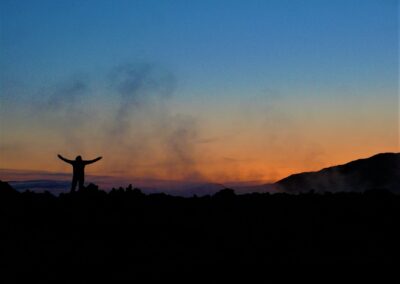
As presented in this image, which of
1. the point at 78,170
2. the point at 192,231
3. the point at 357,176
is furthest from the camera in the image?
the point at 357,176

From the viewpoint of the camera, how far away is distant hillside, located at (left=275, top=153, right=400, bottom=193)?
362ft

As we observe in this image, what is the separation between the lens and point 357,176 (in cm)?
11550

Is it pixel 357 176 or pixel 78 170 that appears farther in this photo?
pixel 357 176

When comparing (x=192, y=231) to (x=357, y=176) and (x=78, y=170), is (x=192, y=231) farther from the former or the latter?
(x=357, y=176)

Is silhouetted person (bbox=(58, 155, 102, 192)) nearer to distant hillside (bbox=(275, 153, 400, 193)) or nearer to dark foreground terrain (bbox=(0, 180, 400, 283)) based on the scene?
dark foreground terrain (bbox=(0, 180, 400, 283))

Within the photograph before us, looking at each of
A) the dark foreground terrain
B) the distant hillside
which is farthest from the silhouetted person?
the distant hillside

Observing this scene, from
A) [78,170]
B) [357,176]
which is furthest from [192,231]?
[357,176]

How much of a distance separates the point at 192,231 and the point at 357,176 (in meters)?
98.8

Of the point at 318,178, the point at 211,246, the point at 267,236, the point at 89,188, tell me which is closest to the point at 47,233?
the point at 89,188

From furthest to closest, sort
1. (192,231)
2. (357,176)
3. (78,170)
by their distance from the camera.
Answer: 1. (357,176)
2. (78,170)
3. (192,231)

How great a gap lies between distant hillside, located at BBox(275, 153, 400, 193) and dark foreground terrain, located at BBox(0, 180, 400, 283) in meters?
86.2

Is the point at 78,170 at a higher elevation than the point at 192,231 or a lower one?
higher

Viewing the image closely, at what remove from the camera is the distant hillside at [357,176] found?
11038 cm

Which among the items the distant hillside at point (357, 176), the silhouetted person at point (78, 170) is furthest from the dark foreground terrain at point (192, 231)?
the distant hillside at point (357, 176)
